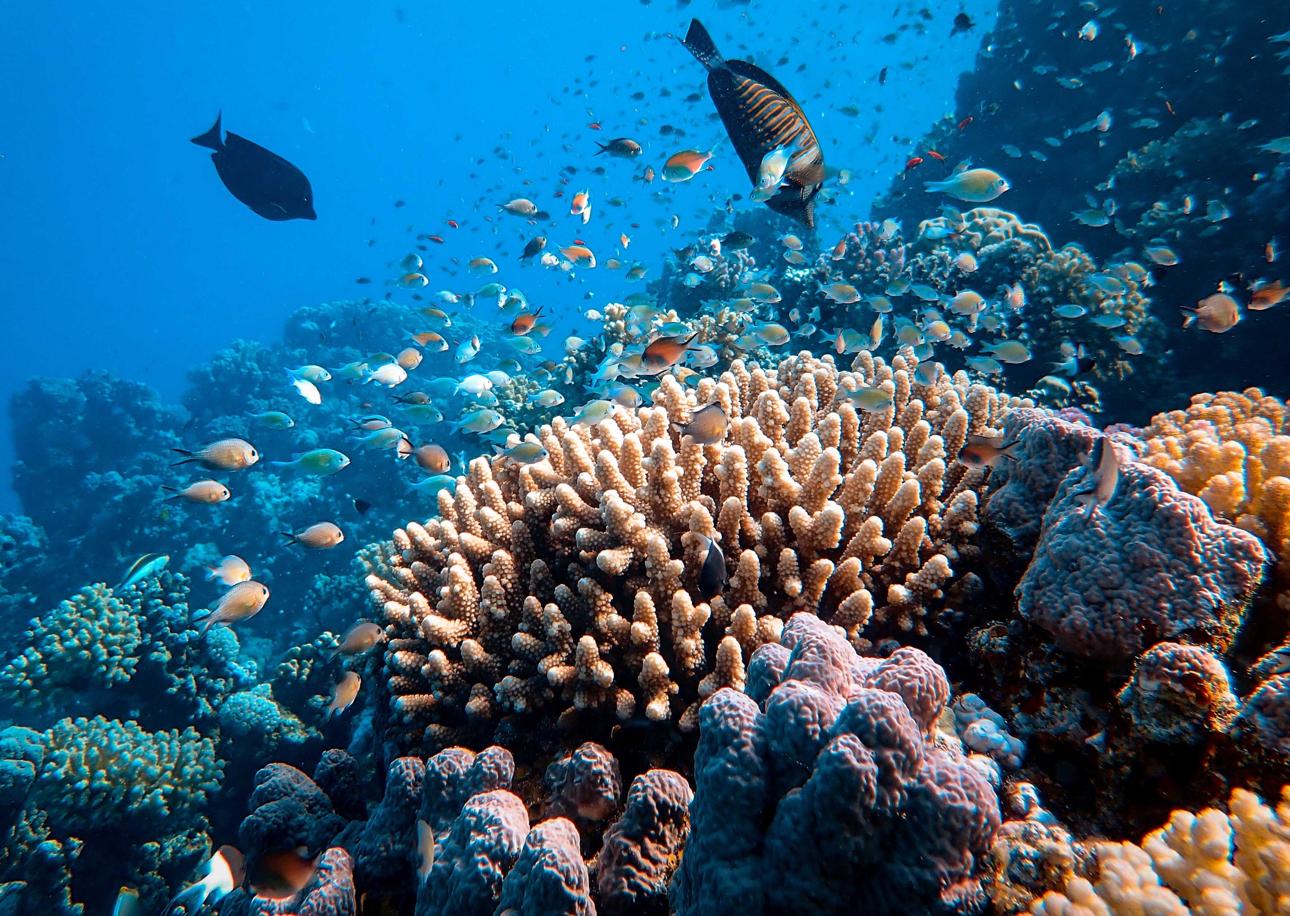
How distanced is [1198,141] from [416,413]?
54.0ft

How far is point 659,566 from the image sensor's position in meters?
2.74

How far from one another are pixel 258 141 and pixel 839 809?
152632mm

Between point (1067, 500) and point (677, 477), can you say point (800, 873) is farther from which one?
point (677, 477)

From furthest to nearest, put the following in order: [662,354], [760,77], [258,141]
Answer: [258,141]
[662,354]
[760,77]

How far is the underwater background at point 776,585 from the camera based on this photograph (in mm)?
1486

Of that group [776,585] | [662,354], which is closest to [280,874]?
[776,585]

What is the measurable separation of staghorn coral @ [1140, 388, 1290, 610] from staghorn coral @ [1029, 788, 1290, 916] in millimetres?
1269

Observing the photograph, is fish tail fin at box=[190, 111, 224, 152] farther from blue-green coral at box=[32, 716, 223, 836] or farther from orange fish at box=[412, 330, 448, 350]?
blue-green coral at box=[32, 716, 223, 836]

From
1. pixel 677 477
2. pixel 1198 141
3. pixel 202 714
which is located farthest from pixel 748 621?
pixel 1198 141

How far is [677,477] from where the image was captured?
120 inches

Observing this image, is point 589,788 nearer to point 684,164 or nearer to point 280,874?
point 280,874

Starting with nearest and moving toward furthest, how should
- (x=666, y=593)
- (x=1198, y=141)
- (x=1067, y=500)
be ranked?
1. (x=1067, y=500)
2. (x=666, y=593)
3. (x=1198, y=141)

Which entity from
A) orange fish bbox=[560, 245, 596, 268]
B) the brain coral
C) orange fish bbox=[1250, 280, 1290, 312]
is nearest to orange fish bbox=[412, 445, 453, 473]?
the brain coral

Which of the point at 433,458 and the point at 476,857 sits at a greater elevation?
the point at 433,458
